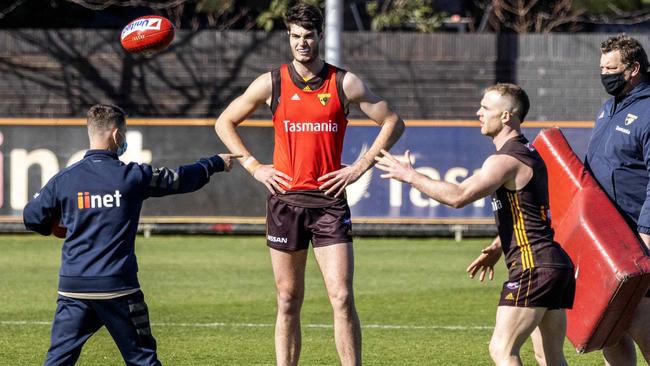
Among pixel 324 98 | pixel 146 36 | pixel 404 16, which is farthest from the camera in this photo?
pixel 404 16

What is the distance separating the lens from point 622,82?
792 centimetres

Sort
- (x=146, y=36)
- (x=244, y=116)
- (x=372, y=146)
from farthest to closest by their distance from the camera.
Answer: (x=146, y=36) < (x=244, y=116) < (x=372, y=146)

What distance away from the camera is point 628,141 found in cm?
782

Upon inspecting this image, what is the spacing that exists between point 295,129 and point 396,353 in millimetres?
2558

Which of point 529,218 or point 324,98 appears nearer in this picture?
point 529,218

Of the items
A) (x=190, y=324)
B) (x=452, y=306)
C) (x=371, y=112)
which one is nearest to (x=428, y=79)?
(x=452, y=306)

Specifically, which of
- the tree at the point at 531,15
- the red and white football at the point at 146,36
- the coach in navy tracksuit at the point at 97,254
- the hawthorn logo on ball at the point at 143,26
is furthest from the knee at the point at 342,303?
the tree at the point at 531,15

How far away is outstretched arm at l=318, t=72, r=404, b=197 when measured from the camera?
8.00 meters

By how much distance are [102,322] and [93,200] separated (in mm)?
684

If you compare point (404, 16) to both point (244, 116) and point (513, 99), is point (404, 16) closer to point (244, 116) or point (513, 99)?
point (244, 116)

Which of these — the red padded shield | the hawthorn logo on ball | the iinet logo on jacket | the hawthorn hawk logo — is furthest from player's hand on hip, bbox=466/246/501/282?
the hawthorn logo on ball

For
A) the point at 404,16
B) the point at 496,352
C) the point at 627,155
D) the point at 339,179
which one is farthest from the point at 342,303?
the point at 404,16

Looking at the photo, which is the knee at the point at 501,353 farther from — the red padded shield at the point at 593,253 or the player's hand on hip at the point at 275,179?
the player's hand on hip at the point at 275,179

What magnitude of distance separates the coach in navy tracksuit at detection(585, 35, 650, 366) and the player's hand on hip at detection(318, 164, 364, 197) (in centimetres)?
153
